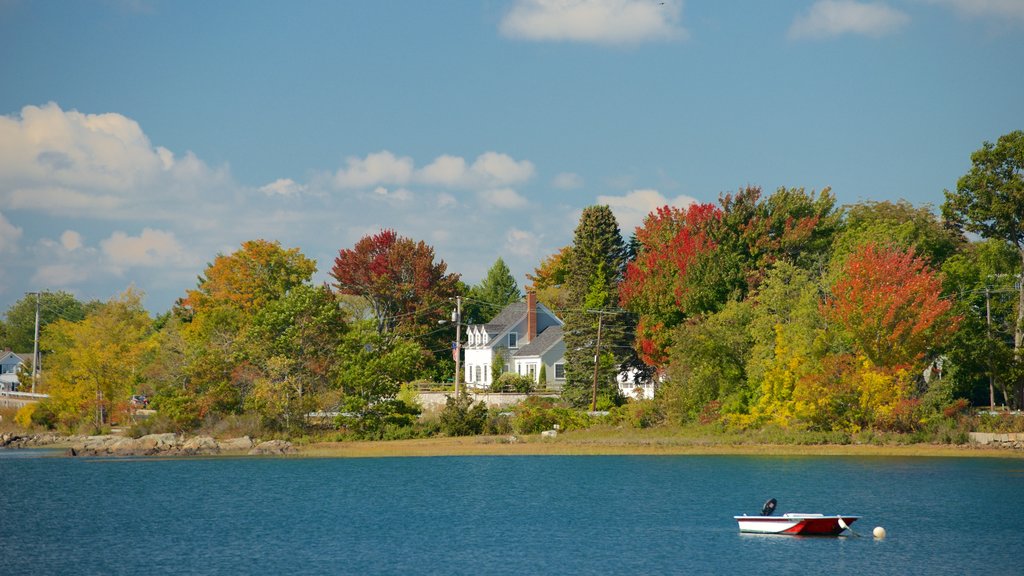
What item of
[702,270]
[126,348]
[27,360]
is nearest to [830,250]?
[702,270]

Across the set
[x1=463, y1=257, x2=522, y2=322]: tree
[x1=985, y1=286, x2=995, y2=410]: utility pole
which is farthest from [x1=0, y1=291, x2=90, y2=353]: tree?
[x1=985, y1=286, x2=995, y2=410]: utility pole

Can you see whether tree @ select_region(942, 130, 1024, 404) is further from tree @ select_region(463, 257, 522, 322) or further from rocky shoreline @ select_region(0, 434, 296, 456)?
tree @ select_region(463, 257, 522, 322)

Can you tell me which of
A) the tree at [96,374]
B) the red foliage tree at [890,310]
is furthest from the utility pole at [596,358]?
the tree at [96,374]

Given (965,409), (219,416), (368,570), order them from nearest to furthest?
(368,570), (965,409), (219,416)

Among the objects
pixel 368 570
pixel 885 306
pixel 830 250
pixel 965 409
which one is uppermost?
pixel 830 250

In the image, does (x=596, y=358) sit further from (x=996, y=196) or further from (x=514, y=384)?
(x=996, y=196)

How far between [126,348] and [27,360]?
300 feet

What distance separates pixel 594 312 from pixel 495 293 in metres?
60.2

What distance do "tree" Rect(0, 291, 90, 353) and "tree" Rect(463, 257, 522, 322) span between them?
76.8 metres

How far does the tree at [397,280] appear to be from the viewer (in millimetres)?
118625

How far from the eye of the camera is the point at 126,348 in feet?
297

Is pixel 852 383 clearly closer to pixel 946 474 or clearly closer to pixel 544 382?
pixel 946 474

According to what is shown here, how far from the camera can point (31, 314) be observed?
191250 mm

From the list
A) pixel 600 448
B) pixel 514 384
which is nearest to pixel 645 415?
pixel 600 448
